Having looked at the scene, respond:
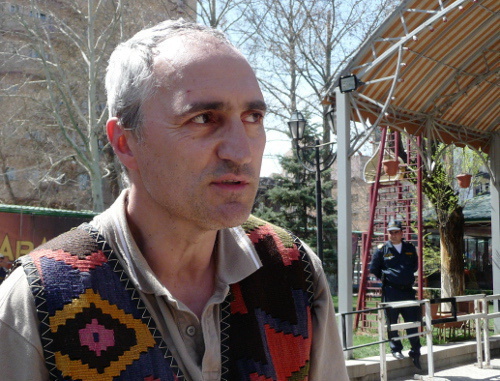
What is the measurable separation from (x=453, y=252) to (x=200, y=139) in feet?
53.4

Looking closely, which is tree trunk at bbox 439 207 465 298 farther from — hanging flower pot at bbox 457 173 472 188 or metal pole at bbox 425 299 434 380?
metal pole at bbox 425 299 434 380

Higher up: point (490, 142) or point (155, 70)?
point (490, 142)

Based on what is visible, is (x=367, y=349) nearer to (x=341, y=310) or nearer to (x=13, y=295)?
(x=341, y=310)

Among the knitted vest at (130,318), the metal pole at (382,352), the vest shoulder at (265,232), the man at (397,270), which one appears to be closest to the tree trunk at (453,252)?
the man at (397,270)

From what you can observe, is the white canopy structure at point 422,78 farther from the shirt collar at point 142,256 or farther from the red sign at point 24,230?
the shirt collar at point 142,256

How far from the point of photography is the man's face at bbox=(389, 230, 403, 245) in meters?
9.90

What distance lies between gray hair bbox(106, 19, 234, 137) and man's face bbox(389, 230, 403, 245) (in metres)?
8.72

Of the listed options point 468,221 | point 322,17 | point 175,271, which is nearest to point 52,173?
point 322,17

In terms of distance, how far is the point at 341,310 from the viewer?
9328 mm

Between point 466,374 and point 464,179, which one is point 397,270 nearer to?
point 466,374

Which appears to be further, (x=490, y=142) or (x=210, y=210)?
(x=490, y=142)

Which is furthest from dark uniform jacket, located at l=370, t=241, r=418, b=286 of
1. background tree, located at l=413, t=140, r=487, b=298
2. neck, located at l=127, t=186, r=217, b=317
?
neck, located at l=127, t=186, r=217, b=317

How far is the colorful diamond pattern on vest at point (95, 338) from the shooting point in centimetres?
123

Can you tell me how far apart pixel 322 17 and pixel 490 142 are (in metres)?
16.3
